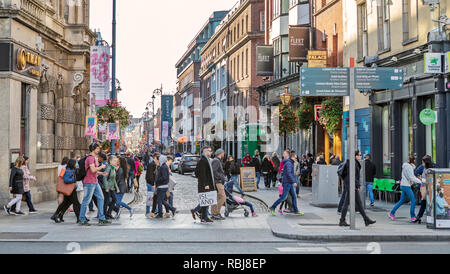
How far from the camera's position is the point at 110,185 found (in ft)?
51.2

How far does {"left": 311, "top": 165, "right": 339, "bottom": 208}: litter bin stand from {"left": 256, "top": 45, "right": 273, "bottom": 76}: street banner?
69.3ft

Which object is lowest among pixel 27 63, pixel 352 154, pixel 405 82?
pixel 352 154

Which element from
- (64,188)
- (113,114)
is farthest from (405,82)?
(113,114)

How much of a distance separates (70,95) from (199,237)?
1508cm

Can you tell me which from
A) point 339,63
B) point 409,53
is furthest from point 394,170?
point 339,63

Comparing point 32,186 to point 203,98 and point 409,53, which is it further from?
point 203,98

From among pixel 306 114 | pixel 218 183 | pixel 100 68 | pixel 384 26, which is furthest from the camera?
pixel 306 114

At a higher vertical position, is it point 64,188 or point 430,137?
point 430,137

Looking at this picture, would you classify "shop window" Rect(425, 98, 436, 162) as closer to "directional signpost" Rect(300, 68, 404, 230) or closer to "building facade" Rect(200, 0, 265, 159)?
"directional signpost" Rect(300, 68, 404, 230)

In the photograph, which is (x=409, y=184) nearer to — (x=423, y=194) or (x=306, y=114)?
(x=423, y=194)

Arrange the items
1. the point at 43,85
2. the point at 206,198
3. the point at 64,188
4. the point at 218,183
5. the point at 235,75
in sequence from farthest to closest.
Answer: the point at 235,75 < the point at 43,85 < the point at 218,183 < the point at 206,198 < the point at 64,188

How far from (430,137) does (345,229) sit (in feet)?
25.2

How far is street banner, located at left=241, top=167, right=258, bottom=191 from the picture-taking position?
90.8ft

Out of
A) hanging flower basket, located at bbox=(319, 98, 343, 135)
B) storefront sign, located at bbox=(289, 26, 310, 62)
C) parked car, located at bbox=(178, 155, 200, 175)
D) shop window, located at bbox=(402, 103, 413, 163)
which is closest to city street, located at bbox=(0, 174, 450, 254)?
shop window, located at bbox=(402, 103, 413, 163)
